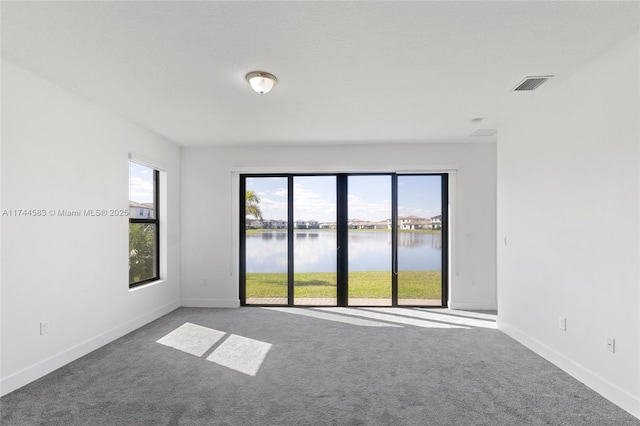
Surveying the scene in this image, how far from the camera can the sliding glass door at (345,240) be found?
5.50m

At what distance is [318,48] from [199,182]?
Result: 12.3 ft

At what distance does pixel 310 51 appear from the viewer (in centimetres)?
247

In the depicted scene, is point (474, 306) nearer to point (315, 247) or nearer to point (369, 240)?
point (369, 240)

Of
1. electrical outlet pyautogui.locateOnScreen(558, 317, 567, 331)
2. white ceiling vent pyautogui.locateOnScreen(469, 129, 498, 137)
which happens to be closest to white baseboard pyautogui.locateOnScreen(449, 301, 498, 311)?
electrical outlet pyautogui.locateOnScreen(558, 317, 567, 331)

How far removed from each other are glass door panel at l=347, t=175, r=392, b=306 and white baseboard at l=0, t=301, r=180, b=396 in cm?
304

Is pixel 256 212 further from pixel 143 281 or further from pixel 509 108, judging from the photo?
pixel 509 108

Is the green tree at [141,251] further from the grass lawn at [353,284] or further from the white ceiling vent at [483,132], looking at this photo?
the white ceiling vent at [483,132]

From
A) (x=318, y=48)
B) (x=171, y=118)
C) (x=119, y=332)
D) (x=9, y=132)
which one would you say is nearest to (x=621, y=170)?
(x=318, y=48)

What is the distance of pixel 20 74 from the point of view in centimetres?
277

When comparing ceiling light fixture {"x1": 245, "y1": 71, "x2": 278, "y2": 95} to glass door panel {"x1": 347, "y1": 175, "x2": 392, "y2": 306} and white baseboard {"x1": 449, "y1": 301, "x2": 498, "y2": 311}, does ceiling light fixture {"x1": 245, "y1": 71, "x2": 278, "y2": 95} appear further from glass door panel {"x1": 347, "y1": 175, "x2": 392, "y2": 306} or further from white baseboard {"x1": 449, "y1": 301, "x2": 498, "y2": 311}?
white baseboard {"x1": 449, "y1": 301, "x2": 498, "y2": 311}

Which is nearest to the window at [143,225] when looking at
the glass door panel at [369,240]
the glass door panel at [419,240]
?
the glass door panel at [369,240]

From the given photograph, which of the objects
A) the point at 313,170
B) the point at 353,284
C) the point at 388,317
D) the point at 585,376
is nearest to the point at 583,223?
the point at 585,376

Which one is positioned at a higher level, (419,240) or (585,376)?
(419,240)

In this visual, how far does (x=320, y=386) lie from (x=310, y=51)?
102 inches
